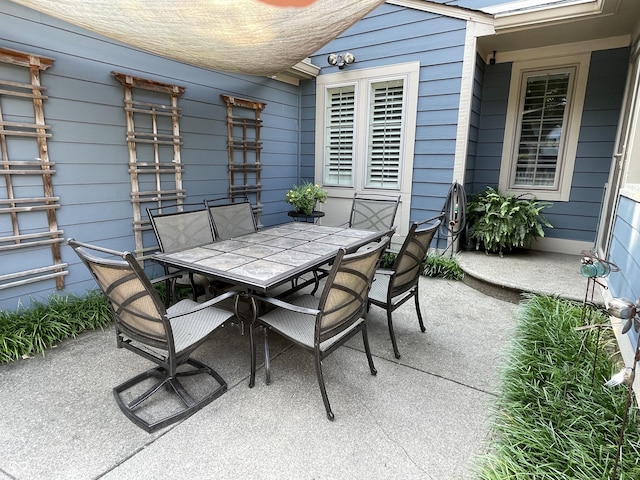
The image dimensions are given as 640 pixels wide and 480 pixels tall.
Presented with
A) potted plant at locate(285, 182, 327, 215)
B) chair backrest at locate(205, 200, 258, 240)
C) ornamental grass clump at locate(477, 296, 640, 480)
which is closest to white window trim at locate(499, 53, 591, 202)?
potted plant at locate(285, 182, 327, 215)

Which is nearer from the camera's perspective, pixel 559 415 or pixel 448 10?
pixel 559 415

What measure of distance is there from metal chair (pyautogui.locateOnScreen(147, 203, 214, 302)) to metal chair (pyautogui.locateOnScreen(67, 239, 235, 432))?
0.62 m

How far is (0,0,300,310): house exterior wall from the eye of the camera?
284 centimetres

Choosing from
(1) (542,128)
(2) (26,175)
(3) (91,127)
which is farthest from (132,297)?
(1) (542,128)

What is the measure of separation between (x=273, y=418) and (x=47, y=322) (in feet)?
6.97

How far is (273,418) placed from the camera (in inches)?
78.4

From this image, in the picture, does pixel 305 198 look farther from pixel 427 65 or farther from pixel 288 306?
pixel 288 306

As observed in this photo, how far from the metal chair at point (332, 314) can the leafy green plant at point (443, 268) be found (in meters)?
2.40

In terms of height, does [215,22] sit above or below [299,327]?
above

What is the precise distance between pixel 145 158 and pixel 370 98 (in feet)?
10.1

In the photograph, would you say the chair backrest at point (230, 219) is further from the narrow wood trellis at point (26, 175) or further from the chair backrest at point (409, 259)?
the chair backrest at point (409, 259)

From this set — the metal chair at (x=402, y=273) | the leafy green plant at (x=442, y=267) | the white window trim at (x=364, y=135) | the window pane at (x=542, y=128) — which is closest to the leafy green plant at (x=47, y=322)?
the metal chair at (x=402, y=273)

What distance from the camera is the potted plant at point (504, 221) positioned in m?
4.41

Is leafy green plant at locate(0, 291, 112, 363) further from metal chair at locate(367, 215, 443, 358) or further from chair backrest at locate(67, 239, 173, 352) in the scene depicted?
metal chair at locate(367, 215, 443, 358)
